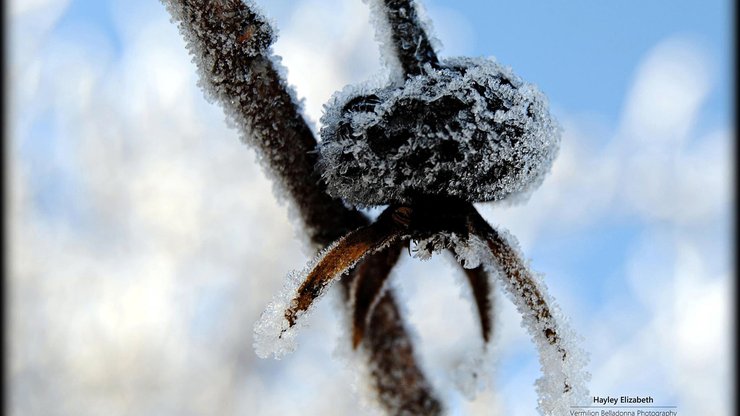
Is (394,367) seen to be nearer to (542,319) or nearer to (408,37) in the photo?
(542,319)

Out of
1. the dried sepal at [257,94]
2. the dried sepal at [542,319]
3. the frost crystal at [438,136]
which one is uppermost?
the dried sepal at [257,94]

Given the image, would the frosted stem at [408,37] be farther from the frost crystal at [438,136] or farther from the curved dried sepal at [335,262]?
the curved dried sepal at [335,262]

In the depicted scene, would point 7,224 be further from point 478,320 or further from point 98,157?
point 478,320

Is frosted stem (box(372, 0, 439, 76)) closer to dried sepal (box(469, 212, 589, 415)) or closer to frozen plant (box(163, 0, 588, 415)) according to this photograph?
frozen plant (box(163, 0, 588, 415))

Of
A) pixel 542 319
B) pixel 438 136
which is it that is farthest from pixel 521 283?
pixel 438 136

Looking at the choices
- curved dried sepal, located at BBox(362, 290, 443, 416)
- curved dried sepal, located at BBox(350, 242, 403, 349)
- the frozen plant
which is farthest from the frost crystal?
curved dried sepal, located at BBox(362, 290, 443, 416)

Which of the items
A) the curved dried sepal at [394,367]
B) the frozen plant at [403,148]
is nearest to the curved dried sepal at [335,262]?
the frozen plant at [403,148]

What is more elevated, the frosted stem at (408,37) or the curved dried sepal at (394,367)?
the frosted stem at (408,37)

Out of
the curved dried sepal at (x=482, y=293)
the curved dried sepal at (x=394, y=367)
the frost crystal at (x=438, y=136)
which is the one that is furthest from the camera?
the curved dried sepal at (x=394, y=367)
